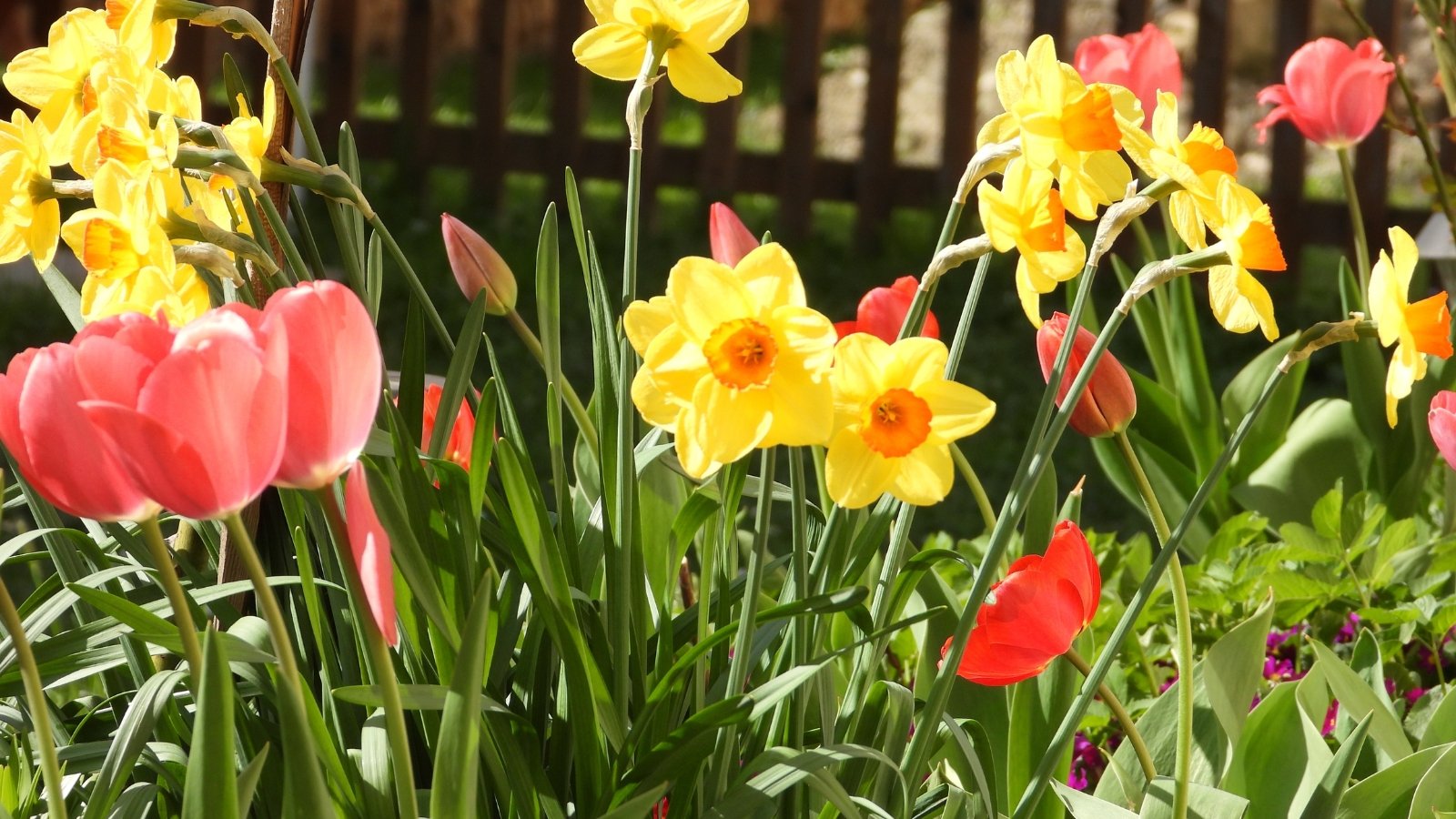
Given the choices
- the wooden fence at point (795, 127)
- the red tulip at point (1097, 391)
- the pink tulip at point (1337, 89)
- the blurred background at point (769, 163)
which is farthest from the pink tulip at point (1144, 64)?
the wooden fence at point (795, 127)

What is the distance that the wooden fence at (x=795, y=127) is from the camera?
15.9ft

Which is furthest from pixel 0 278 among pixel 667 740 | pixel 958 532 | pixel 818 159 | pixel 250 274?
pixel 667 740

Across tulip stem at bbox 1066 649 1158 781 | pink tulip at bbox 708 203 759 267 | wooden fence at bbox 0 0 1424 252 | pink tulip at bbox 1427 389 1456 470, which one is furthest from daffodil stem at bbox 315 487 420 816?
wooden fence at bbox 0 0 1424 252

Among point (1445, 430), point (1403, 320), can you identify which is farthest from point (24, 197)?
point (1445, 430)

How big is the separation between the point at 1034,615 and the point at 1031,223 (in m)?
0.21

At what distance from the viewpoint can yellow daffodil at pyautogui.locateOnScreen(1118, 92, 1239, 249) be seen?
59 cm

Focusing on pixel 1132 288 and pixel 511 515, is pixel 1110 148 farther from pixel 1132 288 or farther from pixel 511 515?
pixel 511 515

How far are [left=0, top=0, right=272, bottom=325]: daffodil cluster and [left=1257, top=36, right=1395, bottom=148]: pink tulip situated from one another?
1.36 metres

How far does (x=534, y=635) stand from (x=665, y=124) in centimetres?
572

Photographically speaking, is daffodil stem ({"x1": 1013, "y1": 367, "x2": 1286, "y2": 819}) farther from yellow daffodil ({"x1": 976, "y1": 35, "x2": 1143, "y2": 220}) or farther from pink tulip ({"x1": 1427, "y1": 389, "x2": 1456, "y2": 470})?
pink tulip ({"x1": 1427, "y1": 389, "x2": 1456, "y2": 470})

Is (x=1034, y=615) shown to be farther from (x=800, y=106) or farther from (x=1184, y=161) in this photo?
(x=800, y=106)

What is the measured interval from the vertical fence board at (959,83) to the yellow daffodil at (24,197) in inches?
176

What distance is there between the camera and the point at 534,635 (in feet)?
2.51

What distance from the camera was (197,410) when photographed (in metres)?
0.42
